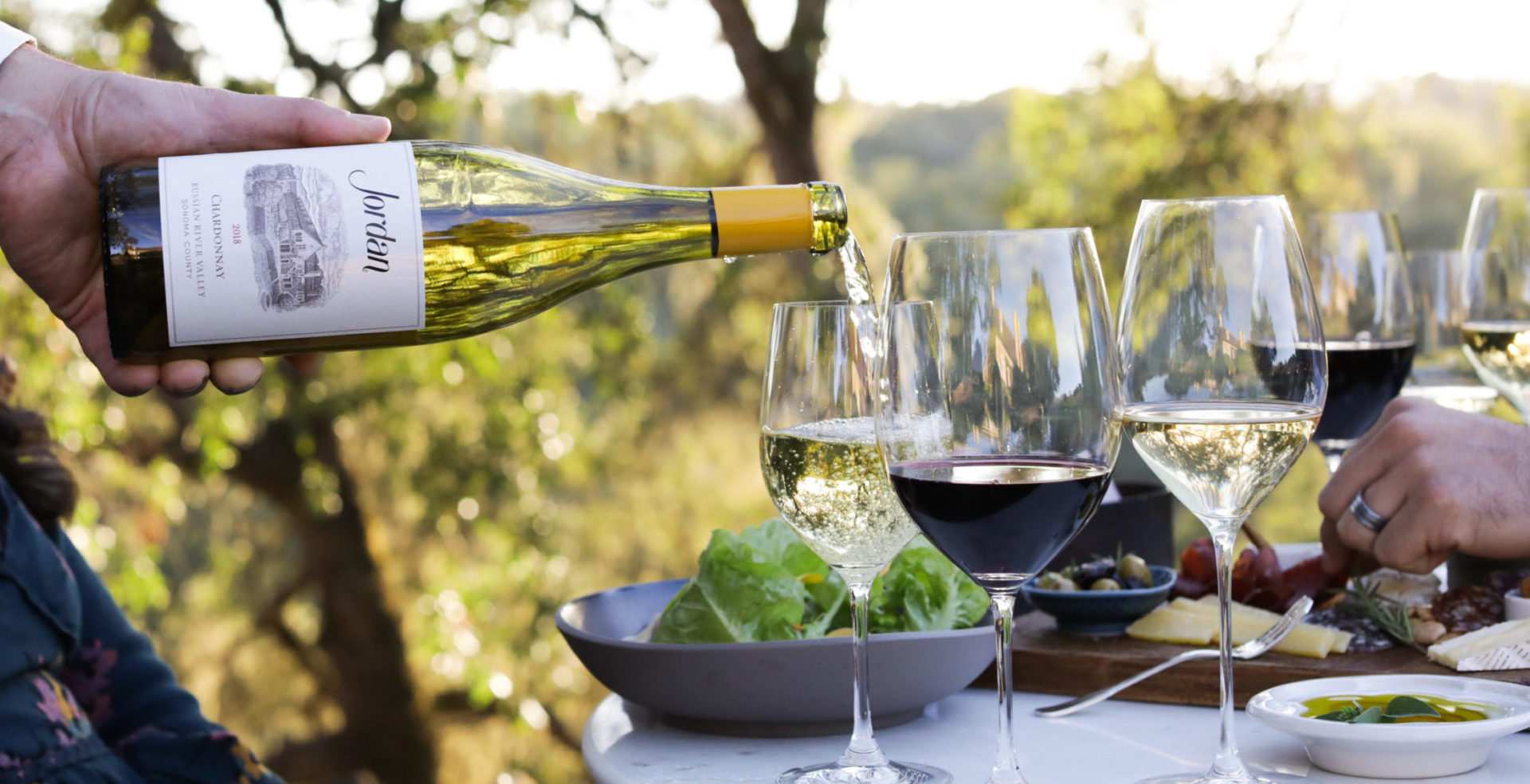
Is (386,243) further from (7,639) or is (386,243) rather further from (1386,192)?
(1386,192)

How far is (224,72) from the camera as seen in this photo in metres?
4.16

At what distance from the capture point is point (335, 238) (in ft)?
3.38

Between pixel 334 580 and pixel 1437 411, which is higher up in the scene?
pixel 1437 411

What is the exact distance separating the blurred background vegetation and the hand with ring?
3.51 meters

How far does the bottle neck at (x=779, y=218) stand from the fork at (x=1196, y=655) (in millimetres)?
430

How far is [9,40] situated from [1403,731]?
1.24 metres

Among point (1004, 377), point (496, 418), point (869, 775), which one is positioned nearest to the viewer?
point (1004, 377)

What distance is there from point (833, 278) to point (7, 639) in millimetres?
3731

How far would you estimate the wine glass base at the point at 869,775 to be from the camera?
3.02 ft

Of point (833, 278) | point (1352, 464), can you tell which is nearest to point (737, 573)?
point (1352, 464)

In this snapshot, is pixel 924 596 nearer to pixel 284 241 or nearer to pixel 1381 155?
pixel 284 241

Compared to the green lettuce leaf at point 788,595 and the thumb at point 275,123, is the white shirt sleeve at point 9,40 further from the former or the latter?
the green lettuce leaf at point 788,595

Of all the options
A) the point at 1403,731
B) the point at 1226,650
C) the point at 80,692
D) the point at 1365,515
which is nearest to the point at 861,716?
the point at 1226,650

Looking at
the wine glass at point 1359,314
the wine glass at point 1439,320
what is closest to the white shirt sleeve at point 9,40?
the wine glass at point 1359,314
